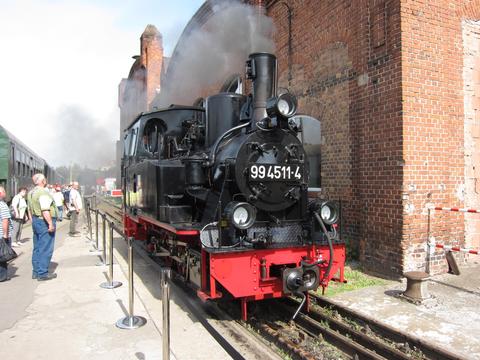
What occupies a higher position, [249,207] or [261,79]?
[261,79]

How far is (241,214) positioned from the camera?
387cm

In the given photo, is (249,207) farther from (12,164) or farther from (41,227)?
(12,164)

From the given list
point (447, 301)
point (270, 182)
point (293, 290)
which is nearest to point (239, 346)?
point (293, 290)

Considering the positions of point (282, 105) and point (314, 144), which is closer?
point (282, 105)

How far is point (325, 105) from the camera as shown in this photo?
6.84 m

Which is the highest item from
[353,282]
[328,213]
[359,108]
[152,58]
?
[152,58]

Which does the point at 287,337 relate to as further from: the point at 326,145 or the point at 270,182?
the point at 326,145

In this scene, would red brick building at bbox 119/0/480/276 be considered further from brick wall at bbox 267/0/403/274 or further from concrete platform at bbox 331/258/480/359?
concrete platform at bbox 331/258/480/359

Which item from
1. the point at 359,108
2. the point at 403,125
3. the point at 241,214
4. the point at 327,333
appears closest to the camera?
the point at 327,333

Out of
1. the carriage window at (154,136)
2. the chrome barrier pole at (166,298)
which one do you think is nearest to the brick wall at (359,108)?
the carriage window at (154,136)

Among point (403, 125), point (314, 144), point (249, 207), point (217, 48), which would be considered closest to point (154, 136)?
point (249, 207)

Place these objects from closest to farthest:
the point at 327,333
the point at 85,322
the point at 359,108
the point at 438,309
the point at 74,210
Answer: the point at 327,333
the point at 85,322
the point at 438,309
the point at 359,108
the point at 74,210

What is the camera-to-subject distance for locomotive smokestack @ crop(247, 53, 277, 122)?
4586mm

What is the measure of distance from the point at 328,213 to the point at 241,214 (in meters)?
1.08
